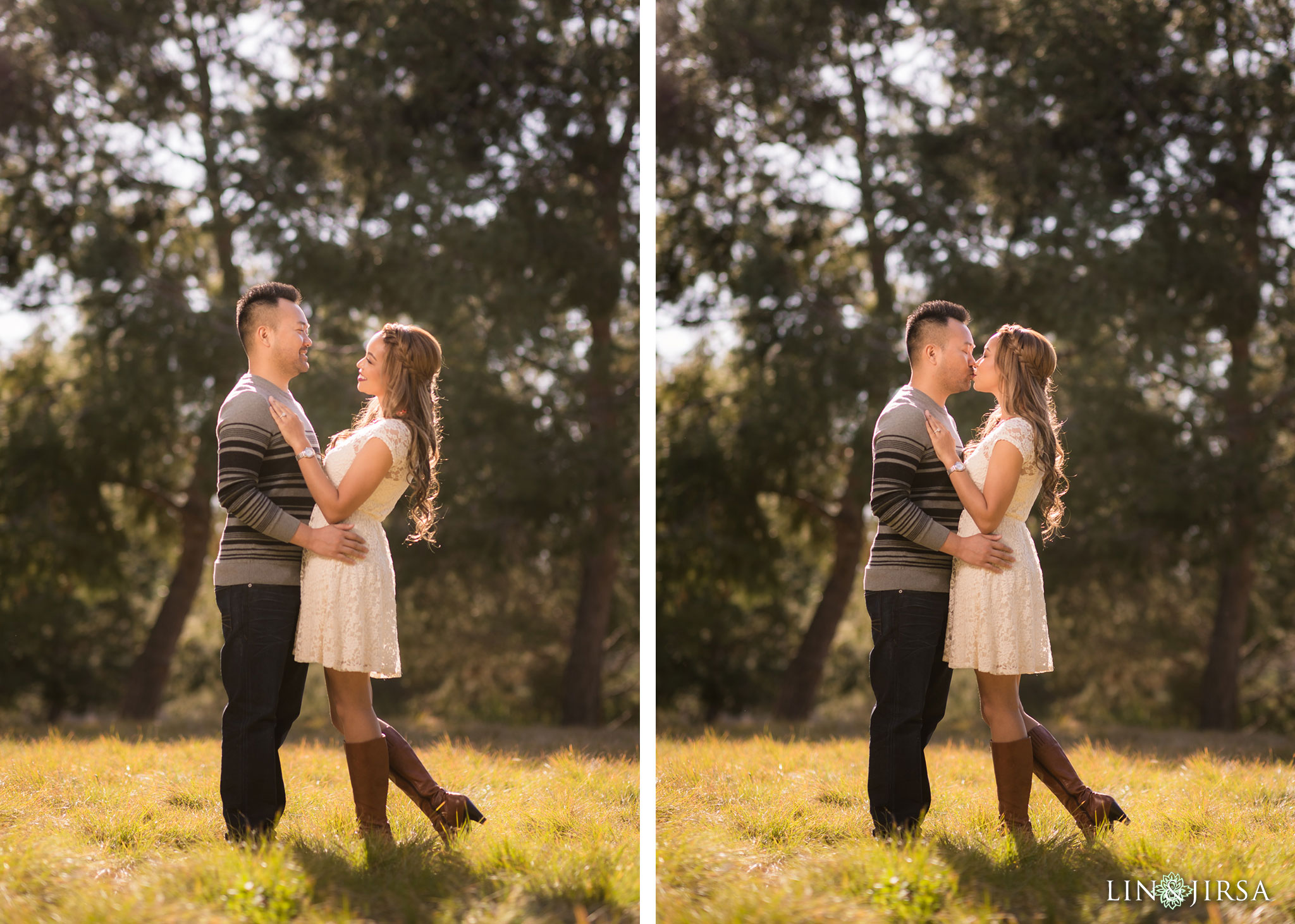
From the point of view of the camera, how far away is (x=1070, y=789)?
3586 millimetres

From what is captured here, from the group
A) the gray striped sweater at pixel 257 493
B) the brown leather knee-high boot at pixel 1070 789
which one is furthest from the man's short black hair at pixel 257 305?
the brown leather knee-high boot at pixel 1070 789

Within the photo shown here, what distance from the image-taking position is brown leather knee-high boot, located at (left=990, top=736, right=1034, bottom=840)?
11.3 ft

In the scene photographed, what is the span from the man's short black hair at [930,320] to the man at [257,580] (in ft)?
7.24

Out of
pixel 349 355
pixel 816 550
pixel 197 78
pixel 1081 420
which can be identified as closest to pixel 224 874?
pixel 349 355

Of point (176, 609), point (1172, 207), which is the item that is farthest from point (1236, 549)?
point (176, 609)

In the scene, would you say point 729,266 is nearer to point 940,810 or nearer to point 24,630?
point 940,810

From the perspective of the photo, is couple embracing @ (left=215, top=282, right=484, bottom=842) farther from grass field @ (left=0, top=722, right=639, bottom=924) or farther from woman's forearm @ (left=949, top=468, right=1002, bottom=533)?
woman's forearm @ (left=949, top=468, right=1002, bottom=533)

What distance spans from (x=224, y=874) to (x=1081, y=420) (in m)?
7.58

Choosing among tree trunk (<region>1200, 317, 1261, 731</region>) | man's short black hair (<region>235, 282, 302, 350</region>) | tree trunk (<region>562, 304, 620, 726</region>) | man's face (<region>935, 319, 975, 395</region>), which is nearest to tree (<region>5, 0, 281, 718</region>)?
tree trunk (<region>562, 304, 620, 726</region>)

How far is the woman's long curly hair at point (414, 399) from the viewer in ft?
11.6

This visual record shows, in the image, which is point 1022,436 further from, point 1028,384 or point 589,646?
point 589,646

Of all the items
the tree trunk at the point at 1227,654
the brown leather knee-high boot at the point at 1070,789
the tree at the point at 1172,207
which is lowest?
the tree trunk at the point at 1227,654

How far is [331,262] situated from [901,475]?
706 cm

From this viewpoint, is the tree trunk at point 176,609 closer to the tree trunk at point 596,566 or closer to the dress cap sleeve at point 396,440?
the tree trunk at point 596,566
